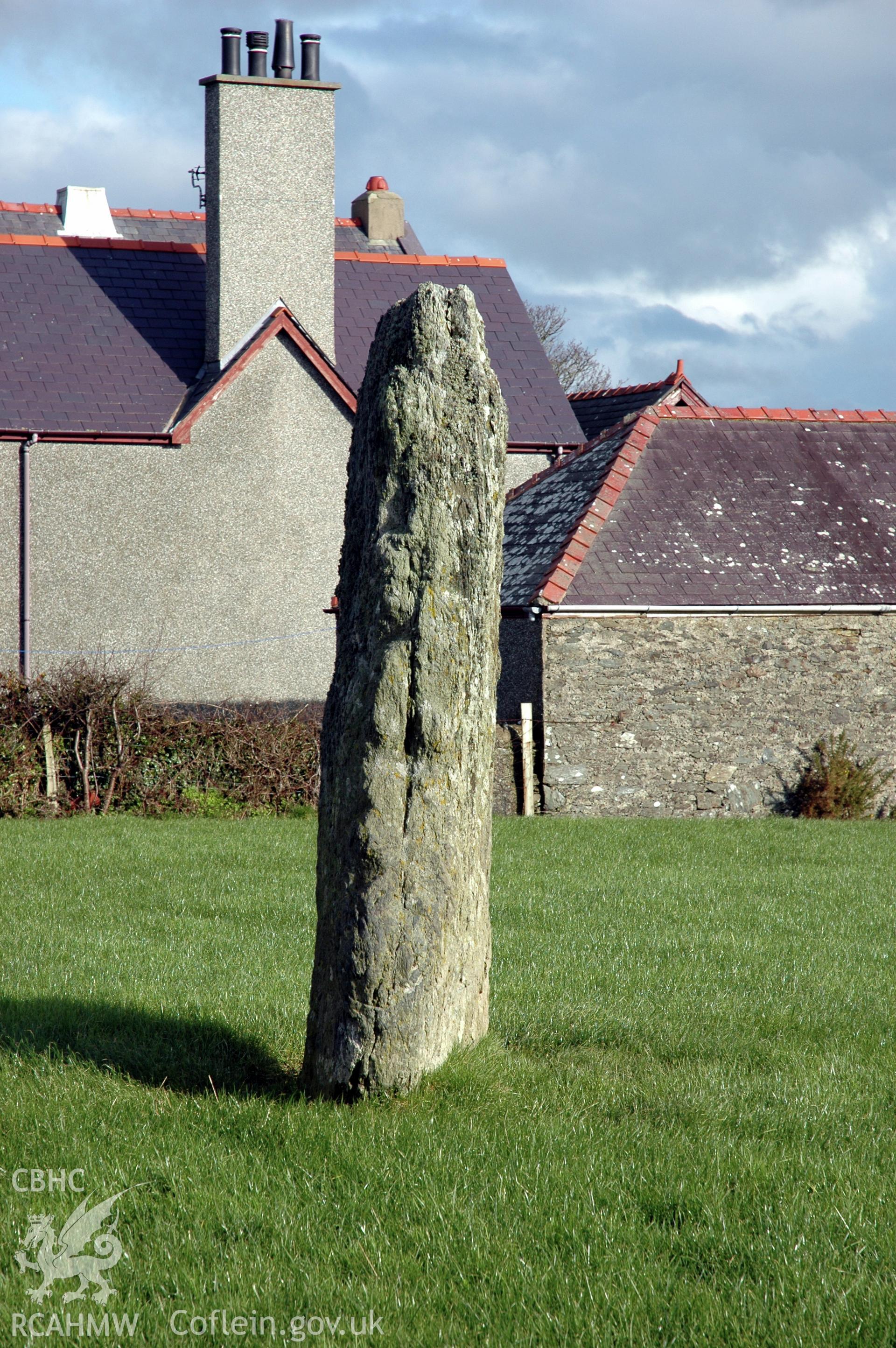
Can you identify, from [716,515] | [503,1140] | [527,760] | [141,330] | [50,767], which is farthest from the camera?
[141,330]

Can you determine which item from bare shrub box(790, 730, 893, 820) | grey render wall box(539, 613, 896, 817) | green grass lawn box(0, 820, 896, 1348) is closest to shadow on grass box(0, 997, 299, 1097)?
green grass lawn box(0, 820, 896, 1348)

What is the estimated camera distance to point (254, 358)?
20.7 metres

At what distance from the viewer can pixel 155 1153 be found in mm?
4430

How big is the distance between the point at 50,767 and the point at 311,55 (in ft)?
43.3

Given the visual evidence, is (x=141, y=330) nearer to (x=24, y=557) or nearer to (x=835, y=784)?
(x=24, y=557)

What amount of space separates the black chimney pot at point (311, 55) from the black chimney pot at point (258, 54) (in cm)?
62

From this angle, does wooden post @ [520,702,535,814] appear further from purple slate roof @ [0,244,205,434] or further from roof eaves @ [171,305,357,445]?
purple slate roof @ [0,244,205,434]

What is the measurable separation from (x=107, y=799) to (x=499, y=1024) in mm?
9134

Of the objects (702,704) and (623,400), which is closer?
(702,704)

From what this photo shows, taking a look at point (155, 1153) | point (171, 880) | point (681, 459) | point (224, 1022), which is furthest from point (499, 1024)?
point (681, 459)

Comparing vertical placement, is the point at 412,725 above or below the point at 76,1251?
above

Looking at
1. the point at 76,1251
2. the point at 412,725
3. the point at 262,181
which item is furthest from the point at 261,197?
the point at 76,1251

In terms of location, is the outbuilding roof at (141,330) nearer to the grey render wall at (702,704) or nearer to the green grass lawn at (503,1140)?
the grey render wall at (702,704)

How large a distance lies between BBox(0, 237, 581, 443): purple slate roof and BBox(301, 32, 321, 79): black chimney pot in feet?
12.0
